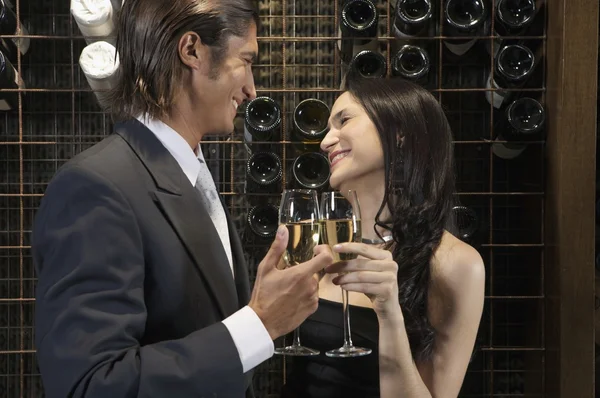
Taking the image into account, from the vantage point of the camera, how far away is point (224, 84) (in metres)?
1.34

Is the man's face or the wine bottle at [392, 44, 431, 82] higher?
the wine bottle at [392, 44, 431, 82]

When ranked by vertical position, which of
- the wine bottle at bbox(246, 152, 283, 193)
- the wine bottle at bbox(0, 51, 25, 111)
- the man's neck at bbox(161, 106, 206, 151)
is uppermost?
the wine bottle at bbox(0, 51, 25, 111)

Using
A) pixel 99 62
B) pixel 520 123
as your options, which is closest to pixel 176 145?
pixel 99 62

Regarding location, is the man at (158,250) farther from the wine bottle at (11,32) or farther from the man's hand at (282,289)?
the wine bottle at (11,32)

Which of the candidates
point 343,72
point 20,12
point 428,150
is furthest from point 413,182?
point 20,12

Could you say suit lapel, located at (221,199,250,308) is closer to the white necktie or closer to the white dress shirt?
the white necktie

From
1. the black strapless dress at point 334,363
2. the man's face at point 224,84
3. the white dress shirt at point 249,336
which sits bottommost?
the black strapless dress at point 334,363

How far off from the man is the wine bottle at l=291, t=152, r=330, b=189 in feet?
3.06

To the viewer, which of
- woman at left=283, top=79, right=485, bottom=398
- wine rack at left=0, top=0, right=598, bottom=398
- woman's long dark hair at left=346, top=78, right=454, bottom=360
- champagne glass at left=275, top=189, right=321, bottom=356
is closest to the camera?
champagne glass at left=275, top=189, right=321, bottom=356

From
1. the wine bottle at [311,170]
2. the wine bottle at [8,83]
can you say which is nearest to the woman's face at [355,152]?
the wine bottle at [311,170]

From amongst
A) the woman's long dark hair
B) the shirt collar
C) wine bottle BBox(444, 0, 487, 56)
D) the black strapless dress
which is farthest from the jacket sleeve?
wine bottle BBox(444, 0, 487, 56)

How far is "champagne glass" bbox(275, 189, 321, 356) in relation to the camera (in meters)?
1.17

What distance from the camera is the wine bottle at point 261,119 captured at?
7.50 feet

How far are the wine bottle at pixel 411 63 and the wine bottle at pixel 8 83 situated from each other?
45.4 inches
